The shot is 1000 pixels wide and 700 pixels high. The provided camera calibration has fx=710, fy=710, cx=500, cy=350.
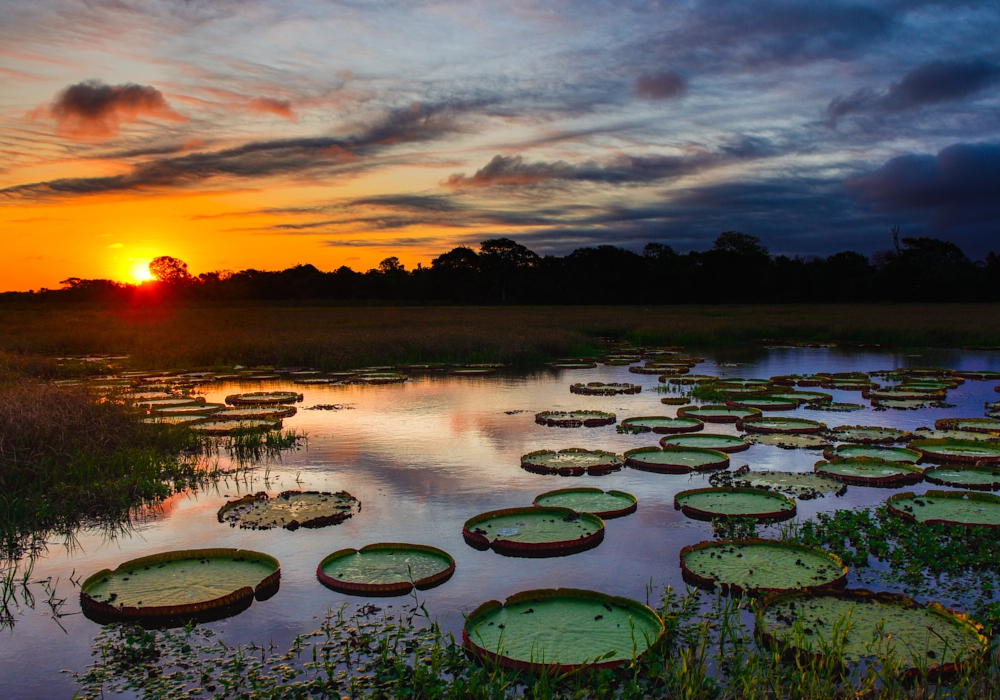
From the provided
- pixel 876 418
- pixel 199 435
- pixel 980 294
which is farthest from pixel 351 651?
pixel 980 294

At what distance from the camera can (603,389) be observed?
16.0 meters

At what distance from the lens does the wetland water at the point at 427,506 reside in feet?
15.8

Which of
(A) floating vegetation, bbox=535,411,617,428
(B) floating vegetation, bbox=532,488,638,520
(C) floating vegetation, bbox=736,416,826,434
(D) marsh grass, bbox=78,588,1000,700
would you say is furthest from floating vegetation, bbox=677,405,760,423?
(D) marsh grass, bbox=78,588,1000,700

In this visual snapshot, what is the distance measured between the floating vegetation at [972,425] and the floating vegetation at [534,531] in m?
7.53

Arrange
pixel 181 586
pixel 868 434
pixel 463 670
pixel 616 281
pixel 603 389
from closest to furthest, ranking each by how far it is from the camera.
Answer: pixel 463 670 → pixel 181 586 → pixel 868 434 → pixel 603 389 → pixel 616 281

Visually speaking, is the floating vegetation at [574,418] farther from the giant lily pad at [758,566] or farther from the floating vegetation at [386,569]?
the floating vegetation at [386,569]

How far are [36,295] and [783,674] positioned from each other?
80.7m

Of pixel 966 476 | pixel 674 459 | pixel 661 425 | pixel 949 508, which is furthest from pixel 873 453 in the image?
pixel 661 425

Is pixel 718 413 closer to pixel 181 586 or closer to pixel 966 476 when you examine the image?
pixel 966 476

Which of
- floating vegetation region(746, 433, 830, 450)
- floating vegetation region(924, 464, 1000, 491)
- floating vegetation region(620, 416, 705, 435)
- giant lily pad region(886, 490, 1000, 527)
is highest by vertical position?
floating vegetation region(620, 416, 705, 435)

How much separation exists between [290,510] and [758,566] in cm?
439

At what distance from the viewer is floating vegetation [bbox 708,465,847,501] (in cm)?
756

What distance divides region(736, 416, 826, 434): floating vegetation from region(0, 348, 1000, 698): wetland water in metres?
0.34

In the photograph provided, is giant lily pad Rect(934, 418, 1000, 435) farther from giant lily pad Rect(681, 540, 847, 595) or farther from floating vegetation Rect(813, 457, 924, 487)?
giant lily pad Rect(681, 540, 847, 595)
